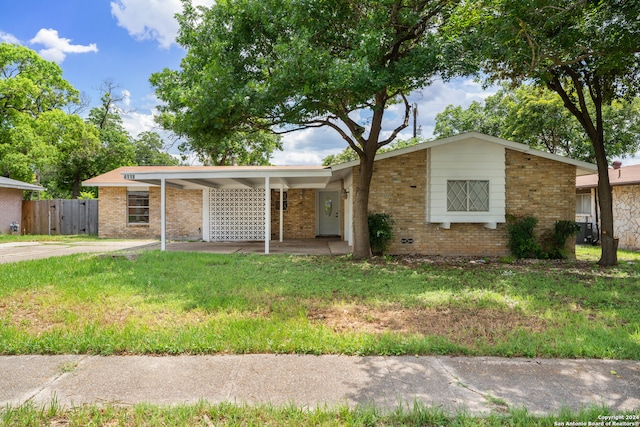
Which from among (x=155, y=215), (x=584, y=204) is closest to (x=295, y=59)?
(x=155, y=215)

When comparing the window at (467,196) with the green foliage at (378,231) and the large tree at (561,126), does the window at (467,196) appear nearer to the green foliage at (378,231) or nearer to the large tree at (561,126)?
the green foliage at (378,231)

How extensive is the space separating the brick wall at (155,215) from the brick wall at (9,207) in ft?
16.2

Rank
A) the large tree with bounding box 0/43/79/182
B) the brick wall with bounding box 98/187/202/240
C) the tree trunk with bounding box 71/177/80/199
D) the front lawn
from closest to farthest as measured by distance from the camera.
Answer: the front lawn → the brick wall with bounding box 98/187/202/240 → the large tree with bounding box 0/43/79/182 → the tree trunk with bounding box 71/177/80/199

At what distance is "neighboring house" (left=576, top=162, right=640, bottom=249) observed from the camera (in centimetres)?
1327

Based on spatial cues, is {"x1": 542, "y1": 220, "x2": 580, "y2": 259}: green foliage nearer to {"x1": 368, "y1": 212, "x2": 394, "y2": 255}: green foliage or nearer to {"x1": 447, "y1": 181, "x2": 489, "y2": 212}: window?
{"x1": 447, "y1": 181, "x2": 489, "y2": 212}: window

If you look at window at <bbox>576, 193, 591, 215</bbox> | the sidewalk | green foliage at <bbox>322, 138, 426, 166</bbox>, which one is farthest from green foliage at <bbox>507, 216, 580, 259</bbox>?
green foliage at <bbox>322, 138, 426, 166</bbox>

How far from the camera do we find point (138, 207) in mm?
16031

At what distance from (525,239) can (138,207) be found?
1471 cm

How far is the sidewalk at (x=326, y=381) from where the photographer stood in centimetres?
277

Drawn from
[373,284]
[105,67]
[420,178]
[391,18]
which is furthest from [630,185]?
[105,67]

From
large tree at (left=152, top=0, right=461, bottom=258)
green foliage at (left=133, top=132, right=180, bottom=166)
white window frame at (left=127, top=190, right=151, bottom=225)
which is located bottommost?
white window frame at (left=127, top=190, right=151, bottom=225)

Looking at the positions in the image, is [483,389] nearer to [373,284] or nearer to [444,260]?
[373,284]

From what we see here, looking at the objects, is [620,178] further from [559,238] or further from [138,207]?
[138,207]

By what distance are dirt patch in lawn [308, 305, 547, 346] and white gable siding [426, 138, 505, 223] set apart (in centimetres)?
583
